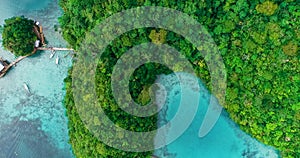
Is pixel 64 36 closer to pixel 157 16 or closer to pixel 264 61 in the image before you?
pixel 157 16

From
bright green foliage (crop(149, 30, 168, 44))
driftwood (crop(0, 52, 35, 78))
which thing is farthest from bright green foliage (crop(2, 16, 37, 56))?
bright green foliage (crop(149, 30, 168, 44))

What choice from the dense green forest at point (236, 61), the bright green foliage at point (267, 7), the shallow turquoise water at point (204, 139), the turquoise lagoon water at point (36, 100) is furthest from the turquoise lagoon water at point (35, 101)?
the bright green foliage at point (267, 7)

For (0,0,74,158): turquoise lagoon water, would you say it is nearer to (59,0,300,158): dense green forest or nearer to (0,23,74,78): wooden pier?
(0,23,74,78): wooden pier

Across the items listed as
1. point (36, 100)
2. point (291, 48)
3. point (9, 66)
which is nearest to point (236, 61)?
point (291, 48)

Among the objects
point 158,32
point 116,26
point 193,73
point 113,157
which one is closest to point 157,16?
point 158,32

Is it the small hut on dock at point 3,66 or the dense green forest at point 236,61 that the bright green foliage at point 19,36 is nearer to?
the small hut on dock at point 3,66

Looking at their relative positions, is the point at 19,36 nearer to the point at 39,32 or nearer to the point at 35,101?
the point at 39,32
